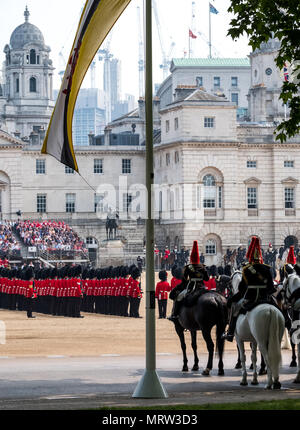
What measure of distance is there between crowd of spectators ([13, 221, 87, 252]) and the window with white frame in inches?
435

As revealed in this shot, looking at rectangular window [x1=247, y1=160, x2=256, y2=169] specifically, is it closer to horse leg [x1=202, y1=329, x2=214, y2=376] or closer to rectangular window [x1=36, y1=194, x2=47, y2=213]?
rectangular window [x1=36, y1=194, x2=47, y2=213]

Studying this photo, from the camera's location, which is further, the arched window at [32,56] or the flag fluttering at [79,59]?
the arched window at [32,56]

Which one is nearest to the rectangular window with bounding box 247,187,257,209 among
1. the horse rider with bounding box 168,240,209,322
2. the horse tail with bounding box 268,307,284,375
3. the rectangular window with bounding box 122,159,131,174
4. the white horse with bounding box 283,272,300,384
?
the rectangular window with bounding box 122,159,131,174

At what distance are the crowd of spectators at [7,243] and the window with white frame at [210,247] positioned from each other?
16696 mm

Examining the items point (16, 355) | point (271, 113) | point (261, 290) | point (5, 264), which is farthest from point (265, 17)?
point (271, 113)

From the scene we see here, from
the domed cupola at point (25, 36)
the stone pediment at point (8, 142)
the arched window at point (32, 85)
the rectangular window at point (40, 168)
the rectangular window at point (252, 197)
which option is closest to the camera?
the stone pediment at point (8, 142)

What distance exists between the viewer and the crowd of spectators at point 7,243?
A: 7685 centimetres

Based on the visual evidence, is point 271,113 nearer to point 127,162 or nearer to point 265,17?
point 127,162

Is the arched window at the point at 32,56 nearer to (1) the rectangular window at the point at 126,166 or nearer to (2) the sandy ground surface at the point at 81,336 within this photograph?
(1) the rectangular window at the point at 126,166

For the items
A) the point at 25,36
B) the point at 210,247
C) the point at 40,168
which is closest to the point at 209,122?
the point at 210,247

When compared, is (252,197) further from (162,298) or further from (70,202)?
(162,298)

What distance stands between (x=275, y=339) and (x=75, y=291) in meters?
21.0

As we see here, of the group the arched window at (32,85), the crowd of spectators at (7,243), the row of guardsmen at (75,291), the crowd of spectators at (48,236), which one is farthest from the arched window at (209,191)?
the arched window at (32,85)

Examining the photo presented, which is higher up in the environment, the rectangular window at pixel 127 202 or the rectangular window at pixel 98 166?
the rectangular window at pixel 98 166
